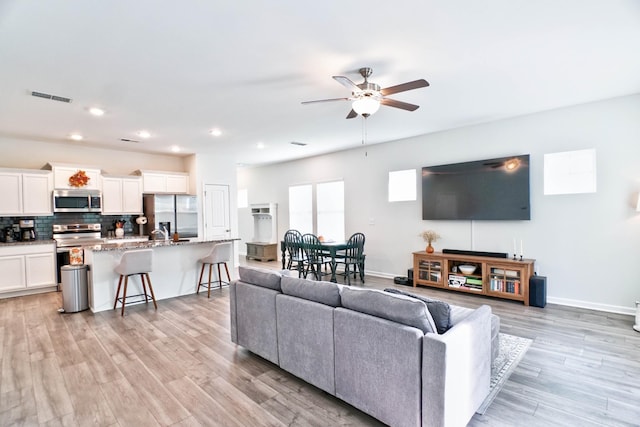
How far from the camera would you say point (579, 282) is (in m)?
4.40

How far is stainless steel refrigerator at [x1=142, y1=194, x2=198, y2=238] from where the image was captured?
21.7ft

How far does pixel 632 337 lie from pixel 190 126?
20.4 feet

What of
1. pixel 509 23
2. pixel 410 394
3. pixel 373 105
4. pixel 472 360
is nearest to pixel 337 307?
pixel 410 394

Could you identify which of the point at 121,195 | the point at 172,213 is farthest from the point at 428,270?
the point at 121,195

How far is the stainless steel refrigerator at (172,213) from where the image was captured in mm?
6613

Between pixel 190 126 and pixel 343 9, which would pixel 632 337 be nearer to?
pixel 343 9

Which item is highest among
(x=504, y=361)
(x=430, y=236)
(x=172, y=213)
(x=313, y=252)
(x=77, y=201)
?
(x=77, y=201)

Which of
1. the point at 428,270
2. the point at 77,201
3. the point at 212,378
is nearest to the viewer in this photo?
the point at 212,378

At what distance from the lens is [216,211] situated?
24.7 ft

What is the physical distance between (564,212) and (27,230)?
8746mm

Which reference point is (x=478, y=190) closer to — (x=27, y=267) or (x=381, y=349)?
(x=381, y=349)

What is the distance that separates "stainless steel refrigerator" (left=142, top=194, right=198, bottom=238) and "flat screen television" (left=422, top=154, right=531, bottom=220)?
488 cm

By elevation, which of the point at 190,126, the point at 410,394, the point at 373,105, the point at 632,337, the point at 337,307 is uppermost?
the point at 190,126

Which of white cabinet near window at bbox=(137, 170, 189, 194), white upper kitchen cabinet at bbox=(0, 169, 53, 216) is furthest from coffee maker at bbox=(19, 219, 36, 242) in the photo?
white cabinet near window at bbox=(137, 170, 189, 194)
